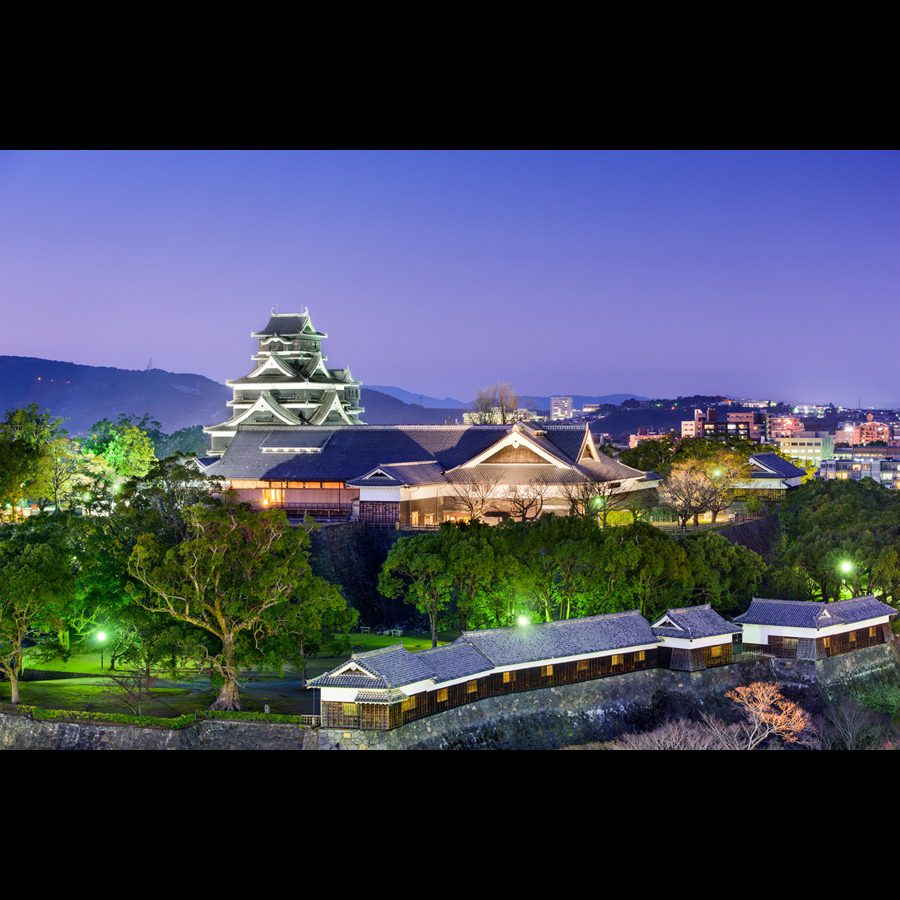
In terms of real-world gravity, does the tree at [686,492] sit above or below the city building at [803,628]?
above

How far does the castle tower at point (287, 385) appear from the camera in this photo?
2798 cm

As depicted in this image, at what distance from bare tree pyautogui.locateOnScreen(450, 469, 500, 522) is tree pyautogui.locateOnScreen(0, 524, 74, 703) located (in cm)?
865

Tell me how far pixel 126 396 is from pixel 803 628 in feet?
149

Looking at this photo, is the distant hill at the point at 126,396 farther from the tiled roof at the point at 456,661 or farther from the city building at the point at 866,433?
the tiled roof at the point at 456,661

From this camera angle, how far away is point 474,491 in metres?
21.7

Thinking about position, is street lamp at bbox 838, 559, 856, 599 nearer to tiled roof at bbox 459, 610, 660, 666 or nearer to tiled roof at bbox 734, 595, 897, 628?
tiled roof at bbox 734, 595, 897, 628

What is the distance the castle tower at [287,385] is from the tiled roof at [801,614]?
14.0 metres

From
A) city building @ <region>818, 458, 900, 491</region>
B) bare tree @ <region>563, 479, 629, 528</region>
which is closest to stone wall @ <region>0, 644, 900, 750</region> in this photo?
bare tree @ <region>563, 479, 629, 528</region>

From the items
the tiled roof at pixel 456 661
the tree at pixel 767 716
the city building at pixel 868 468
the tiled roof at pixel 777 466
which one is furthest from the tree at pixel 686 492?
the city building at pixel 868 468

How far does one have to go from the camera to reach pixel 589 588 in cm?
1675

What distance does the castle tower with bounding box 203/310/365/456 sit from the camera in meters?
28.0
